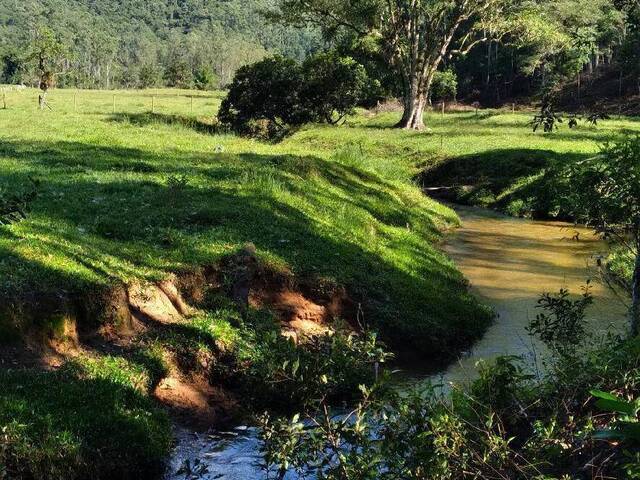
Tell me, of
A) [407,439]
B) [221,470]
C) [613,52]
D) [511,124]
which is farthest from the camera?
[613,52]

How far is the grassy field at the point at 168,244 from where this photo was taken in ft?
25.2

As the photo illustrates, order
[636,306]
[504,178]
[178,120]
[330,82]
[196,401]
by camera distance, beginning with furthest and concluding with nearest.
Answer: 1. [178,120]
2. [330,82]
3. [504,178]
4. [196,401]
5. [636,306]

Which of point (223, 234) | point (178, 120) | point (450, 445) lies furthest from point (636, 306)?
point (178, 120)

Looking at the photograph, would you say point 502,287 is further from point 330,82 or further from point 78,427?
point 330,82

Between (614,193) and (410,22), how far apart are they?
40.3m

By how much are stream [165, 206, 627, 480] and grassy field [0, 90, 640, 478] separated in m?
0.57

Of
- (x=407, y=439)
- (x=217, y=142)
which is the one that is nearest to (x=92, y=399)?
(x=407, y=439)

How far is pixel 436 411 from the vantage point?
5.59 meters

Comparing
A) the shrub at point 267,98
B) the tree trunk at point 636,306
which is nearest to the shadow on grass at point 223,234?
the tree trunk at point 636,306

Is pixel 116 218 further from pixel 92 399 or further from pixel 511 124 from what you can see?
pixel 511 124

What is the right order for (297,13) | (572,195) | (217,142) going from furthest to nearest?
(297,13) < (217,142) < (572,195)

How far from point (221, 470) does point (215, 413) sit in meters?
1.45

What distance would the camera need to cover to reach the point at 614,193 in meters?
8.34

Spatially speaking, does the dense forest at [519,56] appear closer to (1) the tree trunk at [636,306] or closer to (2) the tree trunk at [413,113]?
(1) the tree trunk at [636,306]
